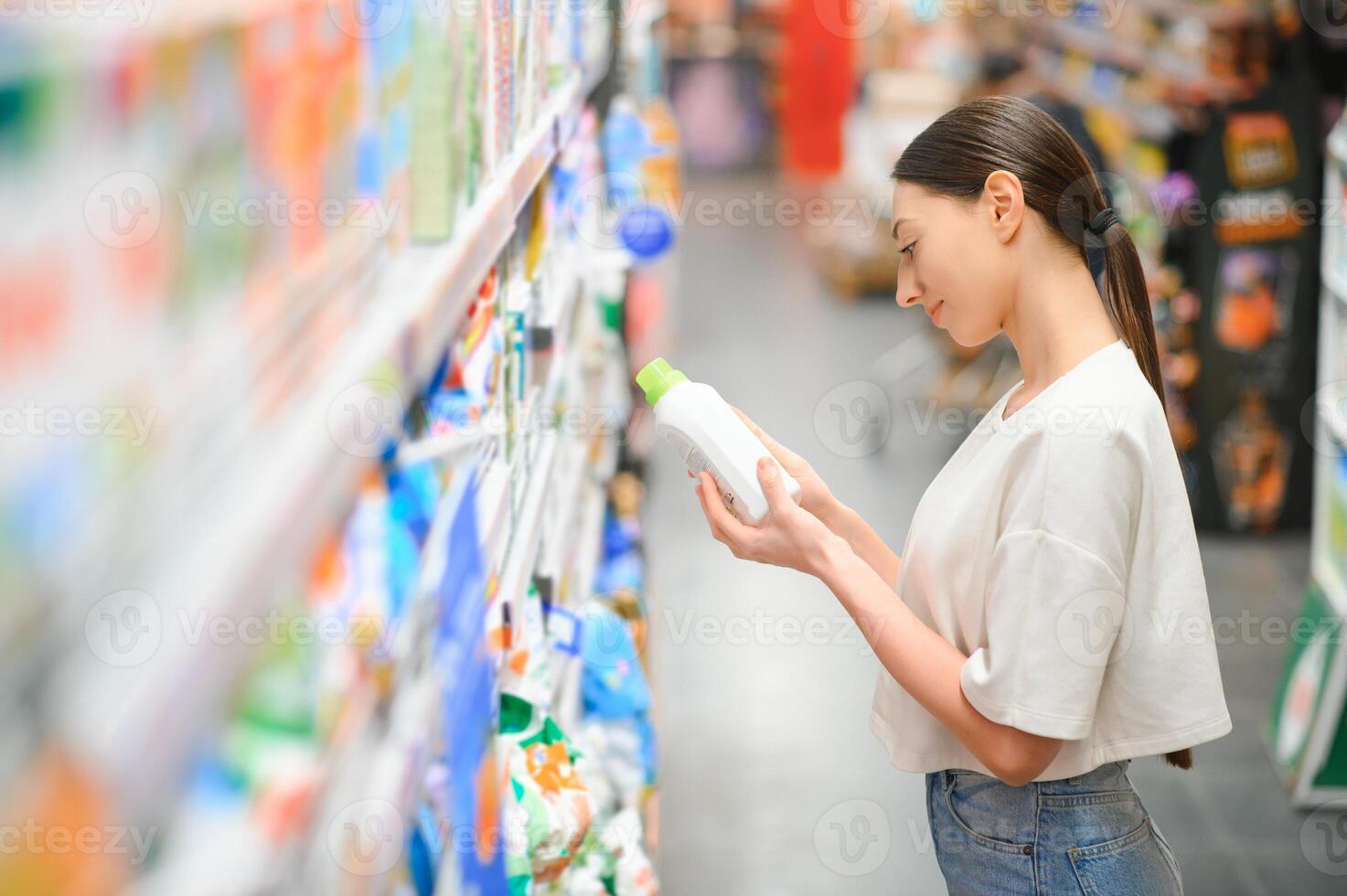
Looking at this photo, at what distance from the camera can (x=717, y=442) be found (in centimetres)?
160

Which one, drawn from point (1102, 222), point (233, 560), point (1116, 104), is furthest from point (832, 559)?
point (1116, 104)

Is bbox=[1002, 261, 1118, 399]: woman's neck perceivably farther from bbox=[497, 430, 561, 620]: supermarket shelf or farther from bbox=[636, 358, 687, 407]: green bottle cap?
bbox=[497, 430, 561, 620]: supermarket shelf

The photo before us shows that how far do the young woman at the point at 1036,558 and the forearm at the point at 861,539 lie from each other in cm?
18

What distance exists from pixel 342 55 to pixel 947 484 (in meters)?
0.84

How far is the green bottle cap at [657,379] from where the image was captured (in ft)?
5.52

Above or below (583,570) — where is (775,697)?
below

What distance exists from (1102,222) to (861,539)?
511 millimetres

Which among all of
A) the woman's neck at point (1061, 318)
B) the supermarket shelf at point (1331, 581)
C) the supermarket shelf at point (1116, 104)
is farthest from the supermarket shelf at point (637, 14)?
the woman's neck at point (1061, 318)

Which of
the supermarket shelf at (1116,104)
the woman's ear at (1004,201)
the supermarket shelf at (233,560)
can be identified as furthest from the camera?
the supermarket shelf at (1116,104)

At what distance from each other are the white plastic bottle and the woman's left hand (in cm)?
2

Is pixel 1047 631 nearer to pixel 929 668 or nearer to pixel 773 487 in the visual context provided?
pixel 929 668

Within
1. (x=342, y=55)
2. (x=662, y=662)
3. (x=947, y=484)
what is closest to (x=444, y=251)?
(x=342, y=55)

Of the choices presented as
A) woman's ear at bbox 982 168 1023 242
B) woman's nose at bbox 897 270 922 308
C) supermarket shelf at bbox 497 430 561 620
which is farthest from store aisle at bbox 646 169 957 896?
woman's ear at bbox 982 168 1023 242

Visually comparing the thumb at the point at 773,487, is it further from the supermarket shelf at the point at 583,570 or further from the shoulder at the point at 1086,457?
the supermarket shelf at the point at 583,570
